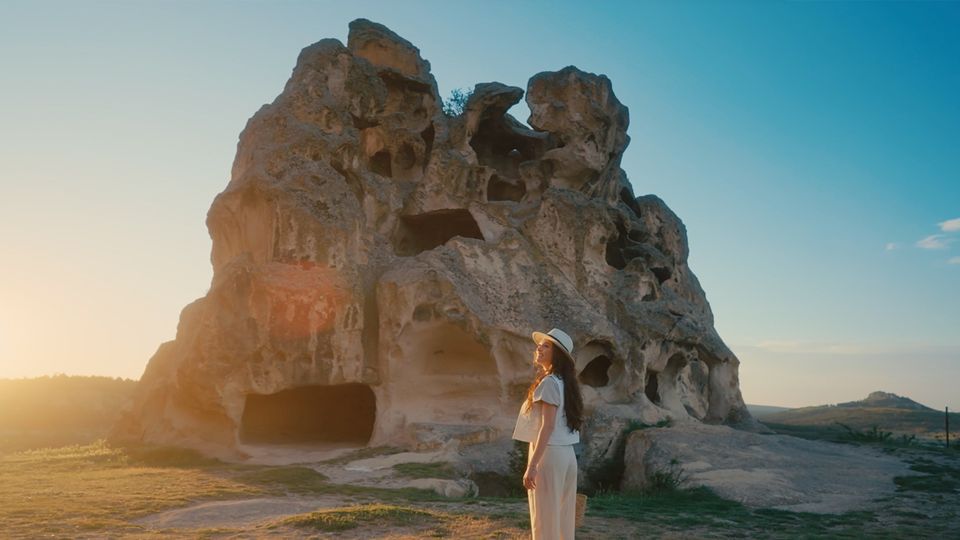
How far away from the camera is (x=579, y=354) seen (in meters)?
22.3

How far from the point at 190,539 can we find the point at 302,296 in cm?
1026

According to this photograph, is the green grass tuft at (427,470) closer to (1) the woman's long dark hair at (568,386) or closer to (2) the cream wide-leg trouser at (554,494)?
(2) the cream wide-leg trouser at (554,494)

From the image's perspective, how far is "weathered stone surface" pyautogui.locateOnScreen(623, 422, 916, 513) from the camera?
13.3m

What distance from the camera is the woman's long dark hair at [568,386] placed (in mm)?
6547

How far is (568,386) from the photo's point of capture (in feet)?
21.9

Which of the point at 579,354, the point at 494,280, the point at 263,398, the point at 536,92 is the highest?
the point at 536,92

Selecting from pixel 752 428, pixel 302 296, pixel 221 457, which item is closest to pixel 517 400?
pixel 302 296

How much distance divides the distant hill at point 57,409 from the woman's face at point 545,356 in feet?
76.3

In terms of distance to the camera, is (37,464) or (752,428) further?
(752,428)

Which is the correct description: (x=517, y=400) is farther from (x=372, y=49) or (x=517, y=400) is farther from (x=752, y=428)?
(x=372, y=49)

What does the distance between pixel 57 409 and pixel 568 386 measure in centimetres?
4025

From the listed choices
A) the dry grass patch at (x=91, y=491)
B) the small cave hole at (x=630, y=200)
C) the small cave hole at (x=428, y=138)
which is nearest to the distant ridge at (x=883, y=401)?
the small cave hole at (x=630, y=200)

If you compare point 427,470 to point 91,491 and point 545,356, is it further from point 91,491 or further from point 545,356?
point 545,356

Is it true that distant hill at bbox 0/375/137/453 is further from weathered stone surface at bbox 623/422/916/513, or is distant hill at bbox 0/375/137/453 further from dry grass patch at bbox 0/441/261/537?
weathered stone surface at bbox 623/422/916/513
